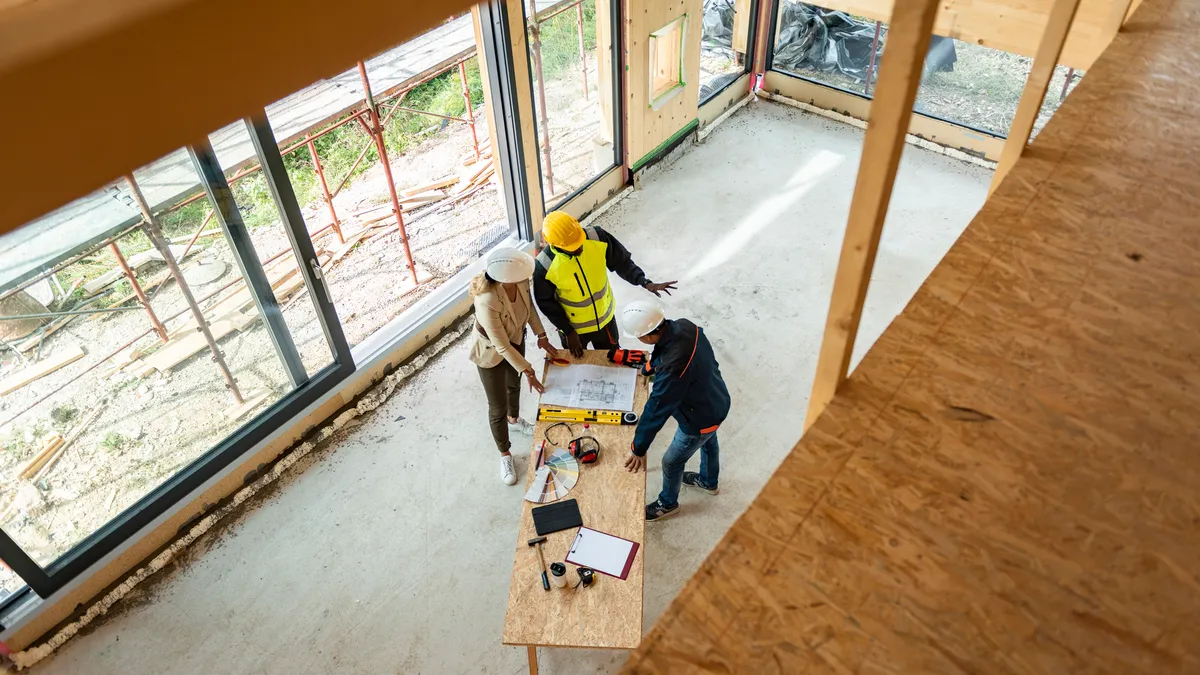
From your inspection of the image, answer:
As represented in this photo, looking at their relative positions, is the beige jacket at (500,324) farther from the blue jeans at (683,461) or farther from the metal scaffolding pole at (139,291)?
the metal scaffolding pole at (139,291)

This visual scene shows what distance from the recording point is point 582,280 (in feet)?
14.6

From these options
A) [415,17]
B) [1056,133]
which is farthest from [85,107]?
[1056,133]

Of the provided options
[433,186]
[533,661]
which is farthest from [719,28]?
[533,661]

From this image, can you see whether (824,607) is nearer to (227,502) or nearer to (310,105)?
(227,502)

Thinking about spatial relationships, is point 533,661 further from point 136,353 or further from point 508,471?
point 136,353

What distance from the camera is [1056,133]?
2.78m

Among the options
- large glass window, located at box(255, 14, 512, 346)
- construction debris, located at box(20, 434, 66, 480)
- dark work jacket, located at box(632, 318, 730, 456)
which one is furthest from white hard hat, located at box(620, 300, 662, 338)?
construction debris, located at box(20, 434, 66, 480)

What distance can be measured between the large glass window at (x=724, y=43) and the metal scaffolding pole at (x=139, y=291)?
5.44m

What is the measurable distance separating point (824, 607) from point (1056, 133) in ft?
7.03

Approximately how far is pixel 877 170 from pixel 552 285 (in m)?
3.17

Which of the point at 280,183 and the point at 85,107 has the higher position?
the point at 85,107

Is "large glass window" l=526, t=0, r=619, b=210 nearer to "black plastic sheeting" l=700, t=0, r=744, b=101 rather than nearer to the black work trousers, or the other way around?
"black plastic sheeting" l=700, t=0, r=744, b=101

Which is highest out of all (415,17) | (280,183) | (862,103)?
(415,17)

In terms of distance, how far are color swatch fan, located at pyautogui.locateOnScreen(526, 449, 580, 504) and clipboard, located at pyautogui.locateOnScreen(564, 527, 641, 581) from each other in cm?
Answer: 27
